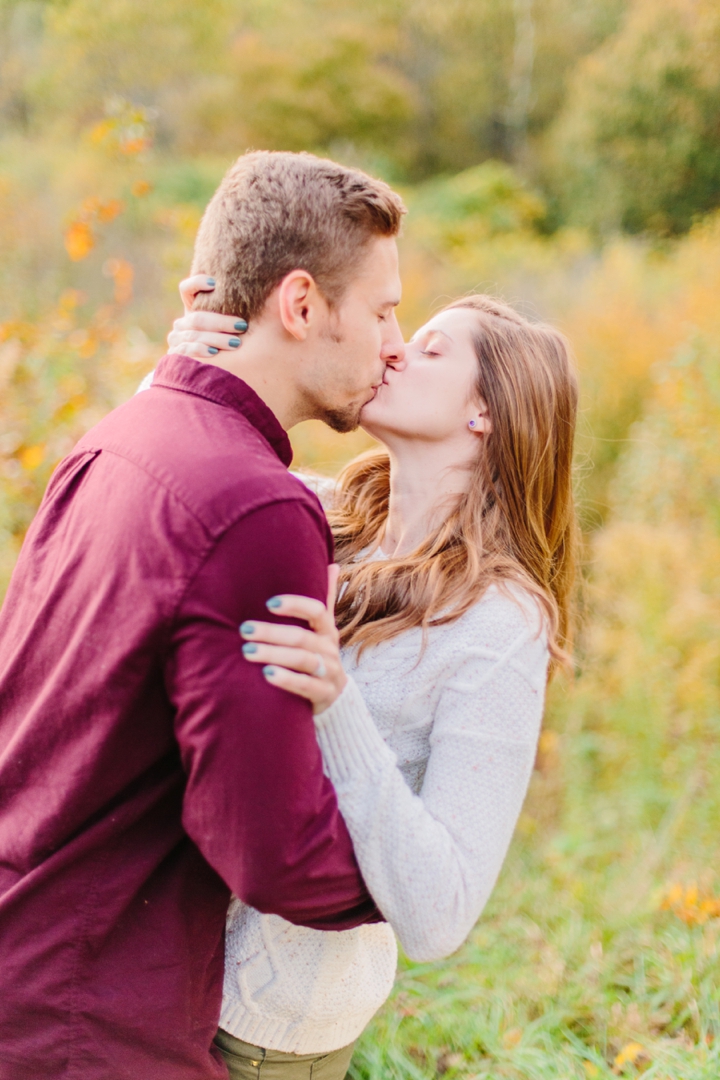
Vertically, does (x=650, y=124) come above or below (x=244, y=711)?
above

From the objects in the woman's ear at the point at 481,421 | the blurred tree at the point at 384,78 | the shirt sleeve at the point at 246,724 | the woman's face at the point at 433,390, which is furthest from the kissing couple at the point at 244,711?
the blurred tree at the point at 384,78

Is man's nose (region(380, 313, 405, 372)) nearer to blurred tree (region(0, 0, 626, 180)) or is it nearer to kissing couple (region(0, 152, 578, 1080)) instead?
kissing couple (region(0, 152, 578, 1080))

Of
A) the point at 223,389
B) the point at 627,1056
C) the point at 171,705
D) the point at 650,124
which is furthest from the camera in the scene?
the point at 650,124

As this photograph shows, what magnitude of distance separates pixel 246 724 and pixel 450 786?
479 mm

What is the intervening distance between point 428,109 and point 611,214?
27.4 feet

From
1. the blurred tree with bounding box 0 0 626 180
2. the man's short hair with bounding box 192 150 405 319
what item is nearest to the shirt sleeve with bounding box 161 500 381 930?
the man's short hair with bounding box 192 150 405 319

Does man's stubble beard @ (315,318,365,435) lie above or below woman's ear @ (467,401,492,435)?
above

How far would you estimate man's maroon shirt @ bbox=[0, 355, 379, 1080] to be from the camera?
1.07 metres

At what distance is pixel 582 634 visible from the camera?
5656 mm

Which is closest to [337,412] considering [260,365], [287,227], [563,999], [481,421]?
[260,365]

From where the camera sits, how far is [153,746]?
1164mm

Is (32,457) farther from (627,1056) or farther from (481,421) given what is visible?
(627,1056)

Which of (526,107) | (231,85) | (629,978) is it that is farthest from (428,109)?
(629,978)

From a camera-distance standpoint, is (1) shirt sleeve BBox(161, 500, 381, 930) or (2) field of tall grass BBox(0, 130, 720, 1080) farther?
(2) field of tall grass BBox(0, 130, 720, 1080)
